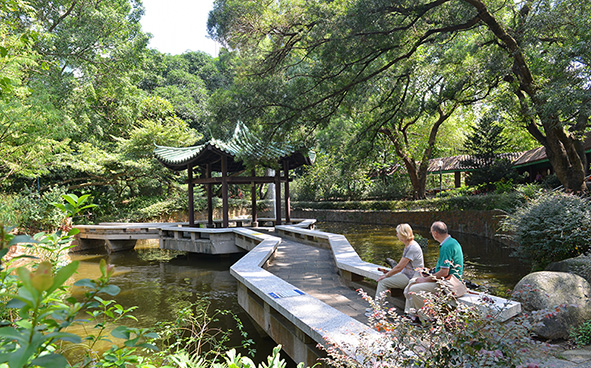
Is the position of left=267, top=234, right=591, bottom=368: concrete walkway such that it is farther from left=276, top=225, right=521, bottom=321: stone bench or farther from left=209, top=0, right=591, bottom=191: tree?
left=209, top=0, right=591, bottom=191: tree

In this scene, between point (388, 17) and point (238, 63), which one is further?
point (238, 63)

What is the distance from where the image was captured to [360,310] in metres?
4.54

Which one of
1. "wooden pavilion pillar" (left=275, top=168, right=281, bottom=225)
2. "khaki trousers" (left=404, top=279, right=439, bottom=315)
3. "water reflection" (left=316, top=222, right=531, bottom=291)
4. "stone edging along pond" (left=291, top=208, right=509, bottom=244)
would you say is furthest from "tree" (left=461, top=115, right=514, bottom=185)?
"khaki trousers" (left=404, top=279, right=439, bottom=315)

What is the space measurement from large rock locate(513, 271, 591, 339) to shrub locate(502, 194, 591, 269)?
2.02 meters

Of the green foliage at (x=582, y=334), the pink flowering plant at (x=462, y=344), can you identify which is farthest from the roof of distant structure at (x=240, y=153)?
the pink flowering plant at (x=462, y=344)

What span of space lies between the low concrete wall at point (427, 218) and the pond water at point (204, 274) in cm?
69

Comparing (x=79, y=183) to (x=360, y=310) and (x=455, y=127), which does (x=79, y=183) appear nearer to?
(x=360, y=310)

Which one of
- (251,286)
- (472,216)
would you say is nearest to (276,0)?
(251,286)

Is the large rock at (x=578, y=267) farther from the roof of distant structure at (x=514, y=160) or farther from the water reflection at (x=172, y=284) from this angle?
the roof of distant structure at (x=514, y=160)

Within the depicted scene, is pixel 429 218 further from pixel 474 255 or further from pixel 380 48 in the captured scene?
pixel 380 48

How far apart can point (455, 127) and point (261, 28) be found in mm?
26042

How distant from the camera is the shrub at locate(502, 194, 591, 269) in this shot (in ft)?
19.2

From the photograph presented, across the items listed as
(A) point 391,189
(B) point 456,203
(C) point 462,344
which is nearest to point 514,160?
(A) point 391,189

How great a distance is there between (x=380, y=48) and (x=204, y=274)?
25.3ft
